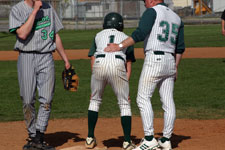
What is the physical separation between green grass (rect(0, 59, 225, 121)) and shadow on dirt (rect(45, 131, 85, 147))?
160 centimetres

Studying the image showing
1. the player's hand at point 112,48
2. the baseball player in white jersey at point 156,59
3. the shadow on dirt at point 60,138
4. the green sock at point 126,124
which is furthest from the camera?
the shadow on dirt at point 60,138

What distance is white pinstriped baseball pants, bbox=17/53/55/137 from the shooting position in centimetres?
617

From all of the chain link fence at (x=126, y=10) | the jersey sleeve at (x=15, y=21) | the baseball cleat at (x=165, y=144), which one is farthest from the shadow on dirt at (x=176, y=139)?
the chain link fence at (x=126, y=10)

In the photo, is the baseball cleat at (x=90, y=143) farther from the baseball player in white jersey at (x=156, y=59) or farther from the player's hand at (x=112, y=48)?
the player's hand at (x=112, y=48)

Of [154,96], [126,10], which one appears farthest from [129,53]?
[126,10]

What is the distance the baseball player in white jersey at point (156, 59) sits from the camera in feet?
19.4

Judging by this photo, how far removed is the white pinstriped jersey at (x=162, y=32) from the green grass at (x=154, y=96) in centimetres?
318

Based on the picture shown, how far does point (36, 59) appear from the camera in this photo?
618 cm

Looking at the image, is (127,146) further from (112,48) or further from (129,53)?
(112,48)

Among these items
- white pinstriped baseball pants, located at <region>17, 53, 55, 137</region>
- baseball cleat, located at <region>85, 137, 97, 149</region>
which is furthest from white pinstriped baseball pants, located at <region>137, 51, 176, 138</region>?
white pinstriped baseball pants, located at <region>17, 53, 55, 137</region>

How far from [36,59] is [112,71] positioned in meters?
0.98

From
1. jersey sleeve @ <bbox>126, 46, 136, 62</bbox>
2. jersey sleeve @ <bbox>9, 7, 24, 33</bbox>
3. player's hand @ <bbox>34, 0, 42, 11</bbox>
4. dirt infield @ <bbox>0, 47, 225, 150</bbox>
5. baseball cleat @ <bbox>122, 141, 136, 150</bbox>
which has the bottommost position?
dirt infield @ <bbox>0, 47, 225, 150</bbox>

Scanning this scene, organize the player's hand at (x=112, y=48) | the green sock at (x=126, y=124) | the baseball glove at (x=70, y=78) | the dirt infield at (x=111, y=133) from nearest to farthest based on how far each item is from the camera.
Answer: the player's hand at (x=112, y=48) → the green sock at (x=126, y=124) → the baseball glove at (x=70, y=78) → the dirt infield at (x=111, y=133)

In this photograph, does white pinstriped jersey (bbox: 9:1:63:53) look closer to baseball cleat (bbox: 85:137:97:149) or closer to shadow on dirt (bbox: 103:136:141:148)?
baseball cleat (bbox: 85:137:97:149)
